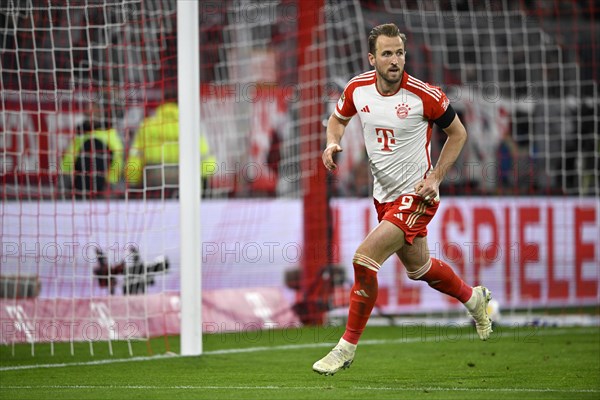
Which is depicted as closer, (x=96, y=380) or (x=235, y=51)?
(x=96, y=380)

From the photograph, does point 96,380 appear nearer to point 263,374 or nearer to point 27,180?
point 263,374

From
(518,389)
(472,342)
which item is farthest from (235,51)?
(518,389)

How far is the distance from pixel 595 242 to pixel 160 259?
5853mm

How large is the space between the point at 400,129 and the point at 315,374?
5.96 ft

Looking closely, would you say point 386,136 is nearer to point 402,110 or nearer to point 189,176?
point 402,110

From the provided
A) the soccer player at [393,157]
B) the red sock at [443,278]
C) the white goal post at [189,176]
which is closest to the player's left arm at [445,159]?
the soccer player at [393,157]

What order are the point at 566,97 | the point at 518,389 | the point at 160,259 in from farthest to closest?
the point at 566,97 < the point at 160,259 < the point at 518,389

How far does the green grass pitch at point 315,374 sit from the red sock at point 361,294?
0.35 m

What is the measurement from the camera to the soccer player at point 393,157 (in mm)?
6254

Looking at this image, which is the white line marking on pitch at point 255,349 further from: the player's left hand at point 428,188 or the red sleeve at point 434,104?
the red sleeve at point 434,104

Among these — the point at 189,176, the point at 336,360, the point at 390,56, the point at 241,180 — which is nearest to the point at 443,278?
the point at 336,360

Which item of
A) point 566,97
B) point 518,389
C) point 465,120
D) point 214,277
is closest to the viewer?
point 518,389

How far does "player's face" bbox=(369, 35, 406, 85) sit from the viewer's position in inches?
246

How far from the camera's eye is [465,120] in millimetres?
14078
